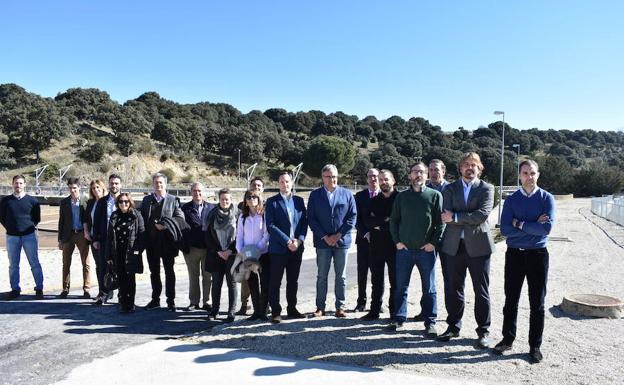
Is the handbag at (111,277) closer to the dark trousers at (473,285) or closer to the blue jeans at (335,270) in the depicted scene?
the blue jeans at (335,270)

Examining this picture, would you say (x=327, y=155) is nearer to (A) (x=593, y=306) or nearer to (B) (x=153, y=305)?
(B) (x=153, y=305)

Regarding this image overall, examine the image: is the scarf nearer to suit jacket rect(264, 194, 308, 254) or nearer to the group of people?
the group of people

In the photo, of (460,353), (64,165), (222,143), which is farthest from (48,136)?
(460,353)

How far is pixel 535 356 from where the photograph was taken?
4484 mm

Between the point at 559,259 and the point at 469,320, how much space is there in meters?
7.89

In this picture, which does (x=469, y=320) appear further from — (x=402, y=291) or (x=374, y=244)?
(x=374, y=244)

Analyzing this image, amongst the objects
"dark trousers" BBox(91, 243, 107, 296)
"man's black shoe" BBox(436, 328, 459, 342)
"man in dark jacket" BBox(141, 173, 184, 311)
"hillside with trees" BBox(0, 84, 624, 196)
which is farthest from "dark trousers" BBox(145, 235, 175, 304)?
"hillside with trees" BBox(0, 84, 624, 196)

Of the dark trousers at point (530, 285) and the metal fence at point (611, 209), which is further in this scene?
the metal fence at point (611, 209)

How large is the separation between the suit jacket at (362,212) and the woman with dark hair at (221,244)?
168 cm

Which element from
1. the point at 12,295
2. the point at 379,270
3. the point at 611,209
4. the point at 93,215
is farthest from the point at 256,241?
the point at 611,209

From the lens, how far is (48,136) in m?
58.0

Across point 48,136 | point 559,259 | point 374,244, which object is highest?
point 48,136

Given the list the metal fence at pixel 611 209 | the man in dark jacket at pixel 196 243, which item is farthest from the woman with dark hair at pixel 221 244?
the metal fence at pixel 611 209

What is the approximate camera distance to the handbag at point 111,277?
6607 millimetres
